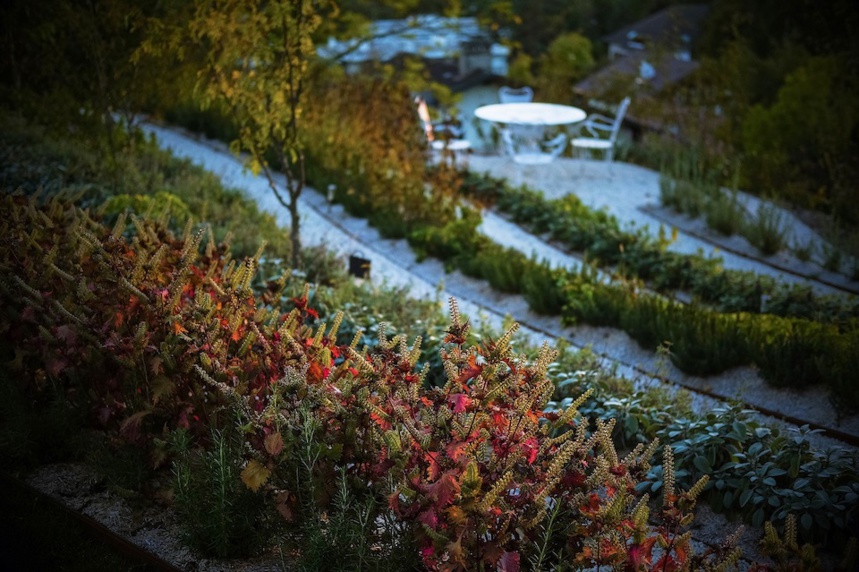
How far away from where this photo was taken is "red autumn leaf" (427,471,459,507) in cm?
276

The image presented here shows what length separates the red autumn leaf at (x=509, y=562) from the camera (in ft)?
9.13

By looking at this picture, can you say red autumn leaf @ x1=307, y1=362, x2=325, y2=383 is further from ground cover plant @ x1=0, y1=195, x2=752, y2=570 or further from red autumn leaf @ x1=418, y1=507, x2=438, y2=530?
red autumn leaf @ x1=418, y1=507, x2=438, y2=530

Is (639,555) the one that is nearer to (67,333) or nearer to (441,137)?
(67,333)

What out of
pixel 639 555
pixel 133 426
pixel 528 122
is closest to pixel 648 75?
pixel 528 122

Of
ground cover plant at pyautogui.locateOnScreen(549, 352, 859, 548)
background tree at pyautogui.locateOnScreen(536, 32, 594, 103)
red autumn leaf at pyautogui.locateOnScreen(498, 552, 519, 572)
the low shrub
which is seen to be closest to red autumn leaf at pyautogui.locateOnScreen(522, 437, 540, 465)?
red autumn leaf at pyautogui.locateOnScreen(498, 552, 519, 572)

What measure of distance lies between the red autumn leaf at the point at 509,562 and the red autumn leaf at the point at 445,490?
25cm

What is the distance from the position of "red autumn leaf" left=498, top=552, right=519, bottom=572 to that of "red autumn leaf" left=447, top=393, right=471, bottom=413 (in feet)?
1.63

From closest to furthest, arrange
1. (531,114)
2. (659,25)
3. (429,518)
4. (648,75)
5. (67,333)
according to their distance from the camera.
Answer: (429,518), (67,333), (531,114), (648,75), (659,25)

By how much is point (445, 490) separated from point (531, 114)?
1028 cm

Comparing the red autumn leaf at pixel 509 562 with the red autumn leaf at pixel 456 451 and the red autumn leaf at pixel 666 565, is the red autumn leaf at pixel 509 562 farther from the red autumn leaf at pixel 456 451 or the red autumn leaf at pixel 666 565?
the red autumn leaf at pixel 666 565

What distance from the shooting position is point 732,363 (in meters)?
5.98

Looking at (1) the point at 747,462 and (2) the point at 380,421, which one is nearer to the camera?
(2) the point at 380,421

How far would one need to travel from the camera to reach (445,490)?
2.76 metres

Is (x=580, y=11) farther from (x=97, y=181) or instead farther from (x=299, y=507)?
(x=299, y=507)
